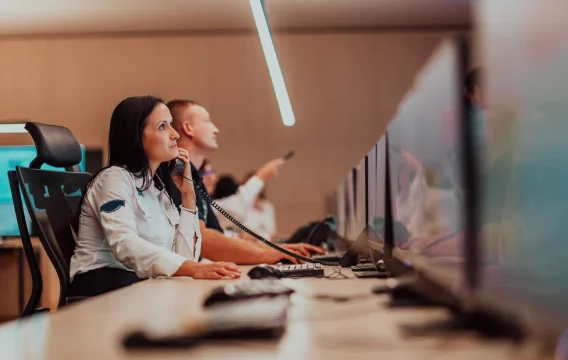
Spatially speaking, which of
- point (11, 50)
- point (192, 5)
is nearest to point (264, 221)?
point (192, 5)

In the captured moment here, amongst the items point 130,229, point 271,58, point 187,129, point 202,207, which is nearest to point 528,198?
point 130,229

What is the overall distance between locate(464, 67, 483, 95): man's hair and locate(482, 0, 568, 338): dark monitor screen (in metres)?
0.02

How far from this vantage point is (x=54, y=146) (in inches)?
78.7

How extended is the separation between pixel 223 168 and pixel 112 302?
5604 millimetres

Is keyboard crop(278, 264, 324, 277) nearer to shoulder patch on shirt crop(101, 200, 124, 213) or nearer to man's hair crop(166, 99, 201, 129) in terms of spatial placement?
shoulder patch on shirt crop(101, 200, 124, 213)

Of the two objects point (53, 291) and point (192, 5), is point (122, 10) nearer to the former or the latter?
point (192, 5)

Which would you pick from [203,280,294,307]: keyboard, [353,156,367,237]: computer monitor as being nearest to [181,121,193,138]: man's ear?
[353,156,367,237]: computer monitor

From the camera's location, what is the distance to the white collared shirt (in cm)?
175

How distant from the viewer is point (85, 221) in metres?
1.95

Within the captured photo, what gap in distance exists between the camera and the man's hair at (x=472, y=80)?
0.80 meters

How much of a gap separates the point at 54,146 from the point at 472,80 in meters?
1.51

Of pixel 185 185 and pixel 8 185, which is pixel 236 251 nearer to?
pixel 185 185

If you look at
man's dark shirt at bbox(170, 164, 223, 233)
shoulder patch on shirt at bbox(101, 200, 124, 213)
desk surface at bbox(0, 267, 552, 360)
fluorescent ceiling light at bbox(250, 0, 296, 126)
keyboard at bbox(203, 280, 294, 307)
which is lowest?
desk surface at bbox(0, 267, 552, 360)

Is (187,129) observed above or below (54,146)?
above
